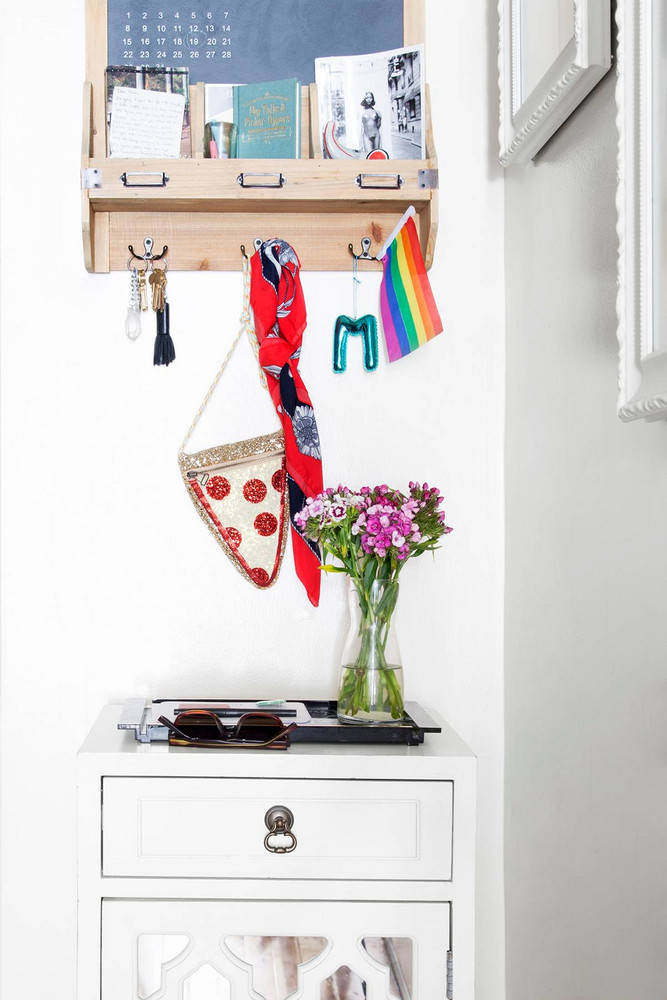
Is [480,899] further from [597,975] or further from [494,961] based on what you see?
[597,975]

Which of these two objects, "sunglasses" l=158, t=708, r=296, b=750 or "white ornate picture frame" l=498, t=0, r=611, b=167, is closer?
"white ornate picture frame" l=498, t=0, r=611, b=167

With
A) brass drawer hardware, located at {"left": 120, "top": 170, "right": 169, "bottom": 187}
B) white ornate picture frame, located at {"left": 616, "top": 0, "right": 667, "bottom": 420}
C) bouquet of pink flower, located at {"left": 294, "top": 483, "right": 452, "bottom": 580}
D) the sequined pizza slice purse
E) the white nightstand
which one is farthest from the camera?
the sequined pizza slice purse

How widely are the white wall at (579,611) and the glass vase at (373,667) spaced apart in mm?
232

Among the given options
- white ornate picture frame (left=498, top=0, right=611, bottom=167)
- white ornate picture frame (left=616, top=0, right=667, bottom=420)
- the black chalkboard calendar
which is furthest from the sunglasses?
the black chalkboard calendar

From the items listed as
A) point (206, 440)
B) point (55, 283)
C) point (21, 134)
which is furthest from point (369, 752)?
point (21, 134)

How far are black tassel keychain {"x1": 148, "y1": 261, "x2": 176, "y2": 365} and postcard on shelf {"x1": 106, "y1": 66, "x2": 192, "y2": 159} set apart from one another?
20 centimetres

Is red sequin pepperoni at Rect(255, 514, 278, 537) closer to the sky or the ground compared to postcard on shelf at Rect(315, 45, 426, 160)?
closer to the ground

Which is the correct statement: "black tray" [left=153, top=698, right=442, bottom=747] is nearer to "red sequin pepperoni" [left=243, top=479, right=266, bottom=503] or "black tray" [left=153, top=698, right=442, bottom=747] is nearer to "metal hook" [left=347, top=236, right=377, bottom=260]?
"red sequin pepperoni" [left=243, top=479, right=266, bottom=503]

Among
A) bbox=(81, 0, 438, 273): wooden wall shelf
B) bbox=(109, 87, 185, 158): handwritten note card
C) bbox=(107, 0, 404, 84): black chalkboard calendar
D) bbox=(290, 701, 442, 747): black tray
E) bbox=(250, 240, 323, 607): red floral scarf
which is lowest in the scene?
bbox=(290, 701, 442, 747): black tray

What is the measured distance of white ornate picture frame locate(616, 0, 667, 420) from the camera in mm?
903

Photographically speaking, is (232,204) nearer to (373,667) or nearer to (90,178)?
(90,178)

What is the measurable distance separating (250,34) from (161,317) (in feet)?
1.70

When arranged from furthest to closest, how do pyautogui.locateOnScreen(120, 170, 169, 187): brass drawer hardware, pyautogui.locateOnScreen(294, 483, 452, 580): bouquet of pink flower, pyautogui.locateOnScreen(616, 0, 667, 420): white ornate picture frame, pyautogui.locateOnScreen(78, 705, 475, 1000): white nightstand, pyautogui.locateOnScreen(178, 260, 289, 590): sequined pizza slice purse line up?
1. pyautogui.locateOnScreen(178, 260, 289, 590): sequined pizza slice purse
2. pyautogui.locateOnScreen(120, 170, 169, 187): brass drawer hardware
3. pyautogui.locateOnScreen(294, 483, 452, 580): bouquet of pink flower
4. pyautogui.locateOnScreen(78, 705, 475, 1000): white nightstand
5. pyautogui.locateOnScreen(616, 0, 667, 420): white ornate picture frame

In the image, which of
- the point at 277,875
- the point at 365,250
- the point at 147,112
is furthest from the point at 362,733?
the point at 147,112
